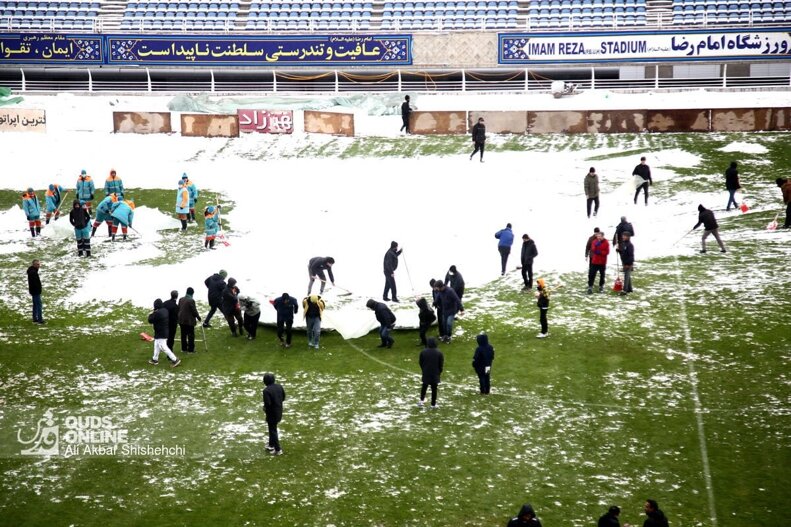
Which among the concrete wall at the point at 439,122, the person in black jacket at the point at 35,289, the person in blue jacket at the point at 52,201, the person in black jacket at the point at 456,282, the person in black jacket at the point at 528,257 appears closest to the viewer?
the person in black jacket at the point at 456,282

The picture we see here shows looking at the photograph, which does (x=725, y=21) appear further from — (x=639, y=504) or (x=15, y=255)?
(x=639, y=504)

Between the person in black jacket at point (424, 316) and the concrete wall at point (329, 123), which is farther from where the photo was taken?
the concrete wall at point (329, 123)

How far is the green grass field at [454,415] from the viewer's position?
46.7ft

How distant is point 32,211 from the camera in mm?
30391

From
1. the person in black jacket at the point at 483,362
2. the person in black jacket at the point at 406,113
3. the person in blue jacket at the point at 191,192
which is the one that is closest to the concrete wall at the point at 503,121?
the person in black jacket at the point at 406,113

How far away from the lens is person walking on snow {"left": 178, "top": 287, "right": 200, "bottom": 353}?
816 inches

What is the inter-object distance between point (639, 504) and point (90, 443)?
936 cm

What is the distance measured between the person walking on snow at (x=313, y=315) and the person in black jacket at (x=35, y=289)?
6.73m

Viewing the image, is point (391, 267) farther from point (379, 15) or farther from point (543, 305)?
point (379, 15)

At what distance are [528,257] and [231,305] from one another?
7465 mm

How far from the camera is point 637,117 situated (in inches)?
1582

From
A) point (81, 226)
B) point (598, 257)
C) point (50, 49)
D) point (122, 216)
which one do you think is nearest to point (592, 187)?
point (598, 257)

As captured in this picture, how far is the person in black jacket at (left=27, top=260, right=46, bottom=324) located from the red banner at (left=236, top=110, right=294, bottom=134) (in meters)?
21.6

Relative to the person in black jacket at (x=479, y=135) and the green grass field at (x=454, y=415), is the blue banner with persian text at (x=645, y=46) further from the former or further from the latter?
the green grass field at (x=454, y=415)
